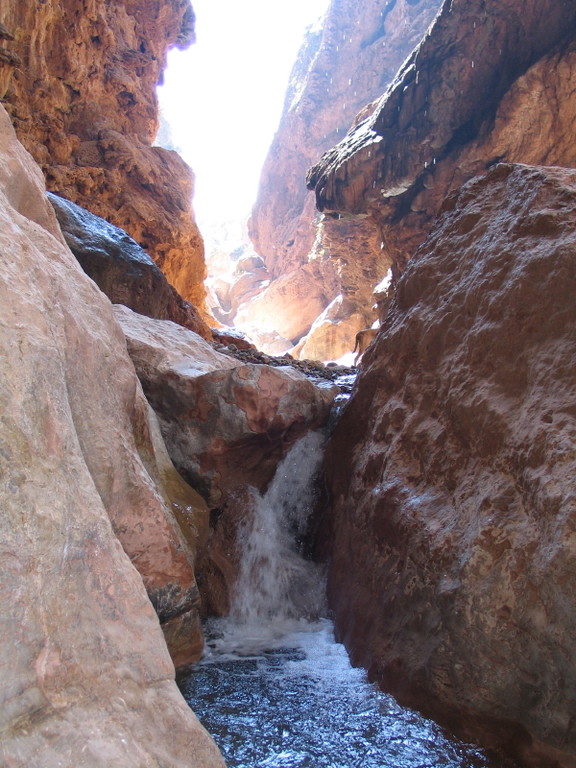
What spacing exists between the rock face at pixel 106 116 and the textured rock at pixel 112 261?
141 inches

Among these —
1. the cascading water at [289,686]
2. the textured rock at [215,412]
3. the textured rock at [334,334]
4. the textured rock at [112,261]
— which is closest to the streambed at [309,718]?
the cascading water at [289,686]

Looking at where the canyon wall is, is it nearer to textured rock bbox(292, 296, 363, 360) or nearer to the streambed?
the streambed

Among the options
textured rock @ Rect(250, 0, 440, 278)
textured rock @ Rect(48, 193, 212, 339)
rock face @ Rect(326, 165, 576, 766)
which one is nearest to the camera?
rock face @ Rect(326, 165, 576, 766)

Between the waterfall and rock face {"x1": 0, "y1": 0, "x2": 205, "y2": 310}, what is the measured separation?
324 inches

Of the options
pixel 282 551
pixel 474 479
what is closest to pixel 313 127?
pixel 282 551

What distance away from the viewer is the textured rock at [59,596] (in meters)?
1.11

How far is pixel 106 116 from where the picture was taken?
41.8 ft

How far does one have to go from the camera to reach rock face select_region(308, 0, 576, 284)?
11.2m

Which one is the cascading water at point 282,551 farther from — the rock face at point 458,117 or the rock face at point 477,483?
the rock face at point 458,117

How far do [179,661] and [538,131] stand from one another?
13.1m

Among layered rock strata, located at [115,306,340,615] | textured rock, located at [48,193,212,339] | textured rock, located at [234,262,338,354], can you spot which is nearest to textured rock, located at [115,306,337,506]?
layered rock strata, located at [115,306,340,615]

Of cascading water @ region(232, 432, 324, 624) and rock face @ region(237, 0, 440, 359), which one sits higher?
rock face @ region(237, 0, 440, 359)

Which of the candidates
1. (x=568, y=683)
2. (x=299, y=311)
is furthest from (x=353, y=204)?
(x=299, y=311)

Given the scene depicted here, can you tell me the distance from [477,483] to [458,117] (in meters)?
13.0
